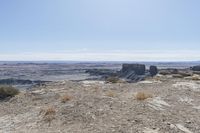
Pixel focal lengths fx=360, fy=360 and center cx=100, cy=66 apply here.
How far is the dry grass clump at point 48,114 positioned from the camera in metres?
16.0

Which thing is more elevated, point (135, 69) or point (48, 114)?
point (48, 114)

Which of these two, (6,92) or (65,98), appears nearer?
(65,98)

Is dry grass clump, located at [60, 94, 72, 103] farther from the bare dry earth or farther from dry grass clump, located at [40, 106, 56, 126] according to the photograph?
dry grass clump, located at [40, 106, 56, 126]

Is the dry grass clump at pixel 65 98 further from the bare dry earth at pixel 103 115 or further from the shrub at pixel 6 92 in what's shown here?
the shrub at pixel 6 92

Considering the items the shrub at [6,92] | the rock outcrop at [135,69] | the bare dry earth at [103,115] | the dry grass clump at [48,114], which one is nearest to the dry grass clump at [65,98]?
the bare dry earth at [103,115]

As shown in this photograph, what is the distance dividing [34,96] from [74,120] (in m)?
8.63

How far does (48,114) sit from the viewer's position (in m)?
16.8

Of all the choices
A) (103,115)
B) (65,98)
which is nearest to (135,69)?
(65,98)

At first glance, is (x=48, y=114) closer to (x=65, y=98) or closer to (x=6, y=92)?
(x=65, y=98)

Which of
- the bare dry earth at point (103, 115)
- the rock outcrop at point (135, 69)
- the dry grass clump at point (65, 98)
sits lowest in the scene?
the rock outcrop at point (135, 69)

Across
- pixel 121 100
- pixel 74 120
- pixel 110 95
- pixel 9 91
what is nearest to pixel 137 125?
pixel 74 120

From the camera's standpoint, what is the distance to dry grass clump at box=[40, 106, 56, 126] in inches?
631

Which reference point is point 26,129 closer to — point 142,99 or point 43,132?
point 43,132

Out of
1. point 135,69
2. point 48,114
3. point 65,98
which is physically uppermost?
point 65,98
